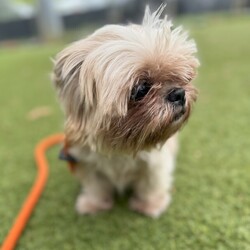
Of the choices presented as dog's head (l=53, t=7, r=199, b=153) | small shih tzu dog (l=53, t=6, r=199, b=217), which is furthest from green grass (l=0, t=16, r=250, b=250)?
dog's head (l=53, t=7, r=199, b=153)

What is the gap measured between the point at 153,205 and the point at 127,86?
89cm

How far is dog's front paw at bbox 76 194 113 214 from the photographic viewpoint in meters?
2.26

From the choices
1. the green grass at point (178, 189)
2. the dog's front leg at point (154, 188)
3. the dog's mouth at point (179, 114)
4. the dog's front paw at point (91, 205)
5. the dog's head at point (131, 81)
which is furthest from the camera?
the dog's front paw at point (91, 205)

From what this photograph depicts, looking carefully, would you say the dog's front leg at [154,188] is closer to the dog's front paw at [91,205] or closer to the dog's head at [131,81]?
the dog's front paw at [91,205]

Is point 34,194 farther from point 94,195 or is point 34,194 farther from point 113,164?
point 113,164

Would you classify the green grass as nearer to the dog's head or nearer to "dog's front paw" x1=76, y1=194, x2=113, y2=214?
"dog's front paw" x1=76, y1=194, x2=113, y2=214

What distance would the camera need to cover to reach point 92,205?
2.27 metres

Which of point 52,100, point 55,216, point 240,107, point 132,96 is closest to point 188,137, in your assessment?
point 240,107

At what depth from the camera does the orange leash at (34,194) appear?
200 centimetres

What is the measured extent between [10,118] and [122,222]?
6.54 ft

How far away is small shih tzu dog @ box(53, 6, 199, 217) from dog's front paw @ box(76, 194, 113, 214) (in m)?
0.40

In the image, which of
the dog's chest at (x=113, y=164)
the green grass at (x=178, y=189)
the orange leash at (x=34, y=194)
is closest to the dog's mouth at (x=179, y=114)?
the dog's chest at (x=113, y=164)

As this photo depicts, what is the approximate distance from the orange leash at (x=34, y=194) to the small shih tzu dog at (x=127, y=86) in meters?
0.53

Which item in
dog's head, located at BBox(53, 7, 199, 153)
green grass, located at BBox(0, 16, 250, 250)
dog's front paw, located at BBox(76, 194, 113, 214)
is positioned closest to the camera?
dog's head, located at BBox(53, 7, 199, 153)
